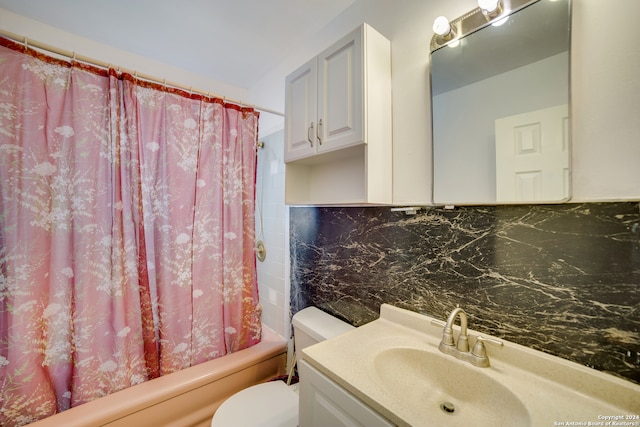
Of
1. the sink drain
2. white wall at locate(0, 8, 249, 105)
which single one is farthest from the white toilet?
white wall at locate(0, 8, 249, 105)

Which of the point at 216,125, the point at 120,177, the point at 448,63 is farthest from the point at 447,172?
the point at 120,177

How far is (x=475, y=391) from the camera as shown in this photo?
2.74 feet

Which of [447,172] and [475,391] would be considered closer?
[475,391]

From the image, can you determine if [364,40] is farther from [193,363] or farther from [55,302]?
[193,363]

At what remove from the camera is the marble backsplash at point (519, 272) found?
71 cm

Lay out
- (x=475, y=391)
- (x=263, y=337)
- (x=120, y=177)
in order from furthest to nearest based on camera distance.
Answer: (x=263, y=337) < (x=120, y=177) < (x=475, y=391)

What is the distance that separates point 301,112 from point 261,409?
1565 millimetres

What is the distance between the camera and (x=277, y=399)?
1.37 meters

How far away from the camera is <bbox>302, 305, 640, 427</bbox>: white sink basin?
2.22 ft

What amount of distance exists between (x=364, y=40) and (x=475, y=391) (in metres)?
1.41

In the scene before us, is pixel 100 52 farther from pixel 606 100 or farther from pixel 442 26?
pixel 606 100

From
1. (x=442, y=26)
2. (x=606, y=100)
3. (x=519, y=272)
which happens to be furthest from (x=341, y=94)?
(x=519, y=272)

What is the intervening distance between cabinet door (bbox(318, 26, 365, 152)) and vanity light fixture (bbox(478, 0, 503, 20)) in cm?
45

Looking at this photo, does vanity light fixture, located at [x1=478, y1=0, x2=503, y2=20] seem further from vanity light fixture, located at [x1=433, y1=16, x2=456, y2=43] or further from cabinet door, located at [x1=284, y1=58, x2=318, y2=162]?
cabinet door, located at [x1=284, y1=58, x2=318, y2=162]
